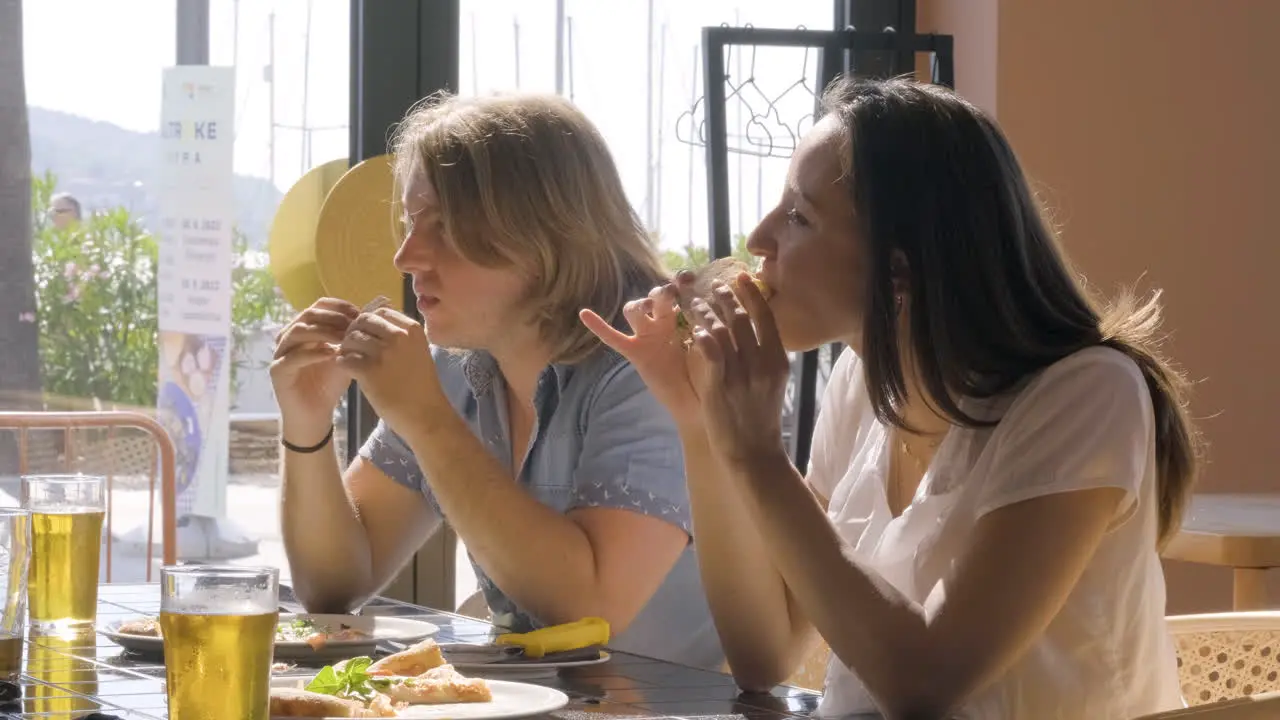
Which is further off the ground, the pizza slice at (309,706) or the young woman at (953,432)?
the young woman at (953,432)

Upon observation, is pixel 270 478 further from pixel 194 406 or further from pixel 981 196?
pixel 981 196

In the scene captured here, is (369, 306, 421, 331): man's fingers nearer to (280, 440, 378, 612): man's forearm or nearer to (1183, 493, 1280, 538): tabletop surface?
(280, 440, 378, 612): man's forearm

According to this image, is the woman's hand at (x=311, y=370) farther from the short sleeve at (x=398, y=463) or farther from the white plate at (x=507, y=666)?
the white plate at (x=507, y=666)

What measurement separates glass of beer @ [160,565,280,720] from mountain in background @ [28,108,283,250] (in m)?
2.11

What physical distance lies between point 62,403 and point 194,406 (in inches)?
9.5

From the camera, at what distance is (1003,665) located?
1.34 m

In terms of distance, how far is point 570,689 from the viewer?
138 centimetres

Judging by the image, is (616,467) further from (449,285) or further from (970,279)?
(970,279)

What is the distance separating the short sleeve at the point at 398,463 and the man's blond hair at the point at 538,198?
0.95ft

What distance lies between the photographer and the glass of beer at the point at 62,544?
5.16 feet

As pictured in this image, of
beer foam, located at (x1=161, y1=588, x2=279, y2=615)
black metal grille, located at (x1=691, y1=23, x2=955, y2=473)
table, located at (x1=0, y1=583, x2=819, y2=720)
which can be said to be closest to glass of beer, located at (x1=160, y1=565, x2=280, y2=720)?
beer foam, located at (x1=161, y1=588, x2=279, y2=615)

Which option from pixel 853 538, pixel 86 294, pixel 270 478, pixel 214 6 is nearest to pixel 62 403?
pixel 86 294

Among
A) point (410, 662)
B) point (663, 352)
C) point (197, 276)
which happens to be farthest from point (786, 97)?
point (410, 662)

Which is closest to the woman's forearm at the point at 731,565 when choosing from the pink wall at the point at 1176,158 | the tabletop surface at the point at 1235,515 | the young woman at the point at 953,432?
the young woman at the point at 953,432
